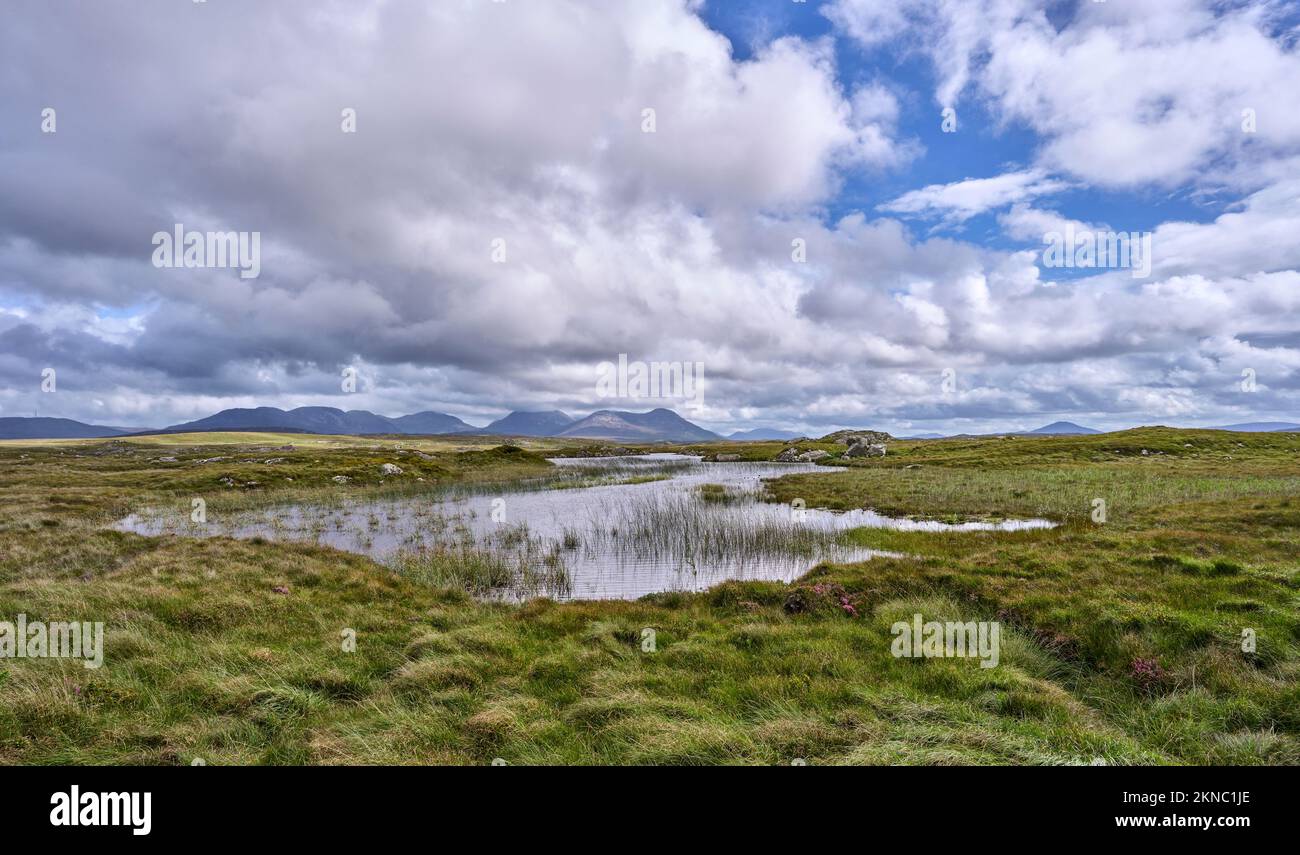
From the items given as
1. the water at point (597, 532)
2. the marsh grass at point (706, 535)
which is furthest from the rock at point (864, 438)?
the marsh grass at point (706, 535)

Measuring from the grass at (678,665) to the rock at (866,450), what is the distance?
91.6 m

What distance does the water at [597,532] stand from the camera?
74.0 feet

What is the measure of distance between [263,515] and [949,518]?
5244cm

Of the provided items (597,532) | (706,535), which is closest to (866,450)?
(706,535)

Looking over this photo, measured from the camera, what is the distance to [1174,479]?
4612 cm

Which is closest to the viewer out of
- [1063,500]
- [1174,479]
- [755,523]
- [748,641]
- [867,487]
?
[748,641]

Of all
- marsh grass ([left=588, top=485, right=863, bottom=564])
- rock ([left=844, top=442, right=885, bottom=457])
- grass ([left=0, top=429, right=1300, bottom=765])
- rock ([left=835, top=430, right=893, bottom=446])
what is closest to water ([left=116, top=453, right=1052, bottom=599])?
marsh grass ([left=588, top=485, right=863, bottom=564])

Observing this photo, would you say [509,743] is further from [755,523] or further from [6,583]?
[755,523]

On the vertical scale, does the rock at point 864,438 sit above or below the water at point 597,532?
above

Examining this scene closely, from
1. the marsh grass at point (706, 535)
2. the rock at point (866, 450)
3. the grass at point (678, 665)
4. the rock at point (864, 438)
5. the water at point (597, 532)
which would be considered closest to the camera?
the grass at point (678, 665)

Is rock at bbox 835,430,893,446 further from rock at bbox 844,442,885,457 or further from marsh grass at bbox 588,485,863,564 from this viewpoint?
marsh grass at bbox 588,485,863,564

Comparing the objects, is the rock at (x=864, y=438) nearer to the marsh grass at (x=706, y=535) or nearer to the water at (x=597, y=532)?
the water at (x=597, y=532)
